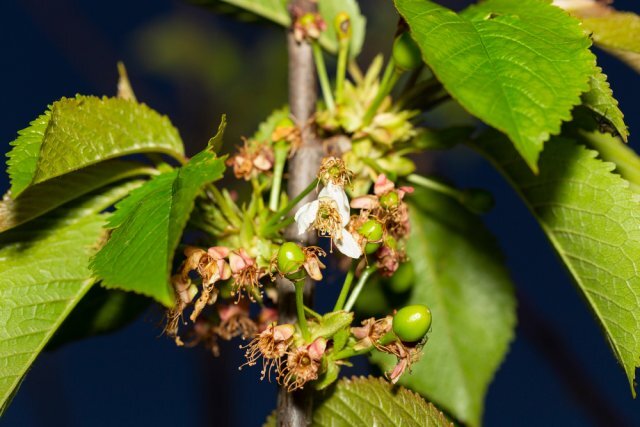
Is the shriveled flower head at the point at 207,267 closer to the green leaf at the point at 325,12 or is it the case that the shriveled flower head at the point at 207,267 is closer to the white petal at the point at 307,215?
the white petal at the point at 307,215

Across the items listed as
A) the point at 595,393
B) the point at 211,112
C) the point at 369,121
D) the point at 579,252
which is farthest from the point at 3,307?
the point at 211,112

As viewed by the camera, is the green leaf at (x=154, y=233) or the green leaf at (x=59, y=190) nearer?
the green leaf at (x=154, y=233)

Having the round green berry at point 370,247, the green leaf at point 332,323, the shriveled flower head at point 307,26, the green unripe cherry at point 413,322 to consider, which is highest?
the shriveled flower head at point 307,26

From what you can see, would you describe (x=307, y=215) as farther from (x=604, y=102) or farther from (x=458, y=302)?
(x=458, y=302)

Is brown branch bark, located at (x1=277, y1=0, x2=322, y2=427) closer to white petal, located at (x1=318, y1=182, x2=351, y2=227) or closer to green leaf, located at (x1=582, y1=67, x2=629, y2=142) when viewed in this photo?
white petal, located at (x1=318, y1=182, x2=351, y2=227)

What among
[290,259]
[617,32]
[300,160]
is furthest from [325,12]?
[290,259]

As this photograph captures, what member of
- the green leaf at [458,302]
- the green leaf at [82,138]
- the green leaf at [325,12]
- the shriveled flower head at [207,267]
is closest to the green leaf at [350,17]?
the green leaf at [325,12]
